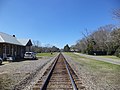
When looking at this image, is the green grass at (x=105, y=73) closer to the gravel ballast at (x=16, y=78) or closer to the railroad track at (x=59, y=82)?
the railroad track at (x=59, y=82)

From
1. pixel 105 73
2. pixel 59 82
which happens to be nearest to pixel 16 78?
pixel 59 82

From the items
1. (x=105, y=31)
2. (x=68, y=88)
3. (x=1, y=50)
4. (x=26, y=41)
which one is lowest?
(x=68, y=88)

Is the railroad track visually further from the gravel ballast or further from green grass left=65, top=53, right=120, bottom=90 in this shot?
green grass left=65, top=53, right=120, bottom=90

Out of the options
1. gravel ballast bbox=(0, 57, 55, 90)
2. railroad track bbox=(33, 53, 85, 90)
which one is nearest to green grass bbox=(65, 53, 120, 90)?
railroad track bbox=(33, 53, 85, 90)

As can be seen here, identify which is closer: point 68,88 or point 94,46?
point 68,88

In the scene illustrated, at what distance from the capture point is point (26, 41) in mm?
50000

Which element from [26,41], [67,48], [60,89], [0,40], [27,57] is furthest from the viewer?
[67,48]

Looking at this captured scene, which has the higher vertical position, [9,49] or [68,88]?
[9,49]

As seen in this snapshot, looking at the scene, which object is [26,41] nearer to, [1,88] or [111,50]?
[111,50]

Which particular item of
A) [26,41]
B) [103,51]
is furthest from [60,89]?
[103,51]

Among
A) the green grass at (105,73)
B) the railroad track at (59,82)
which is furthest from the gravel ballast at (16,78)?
the green grass at (105,73)

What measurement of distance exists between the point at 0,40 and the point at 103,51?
173 ft

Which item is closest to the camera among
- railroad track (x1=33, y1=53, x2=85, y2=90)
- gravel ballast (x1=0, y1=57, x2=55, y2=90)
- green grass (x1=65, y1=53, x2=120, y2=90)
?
railroad track (x1=33, y1=53, x2=85, y2=90)

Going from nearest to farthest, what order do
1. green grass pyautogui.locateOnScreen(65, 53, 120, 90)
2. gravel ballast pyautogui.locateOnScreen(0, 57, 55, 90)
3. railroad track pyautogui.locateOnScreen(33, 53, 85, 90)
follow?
railroad track pyautogui.locateOnScreen(33, 53, 85, 90) < gravel ballast pyautogui.locateOnScreen(0, 57, 55, 90) < green grass pyautogui.locateOnScreen(65, 53, 120, 90)
